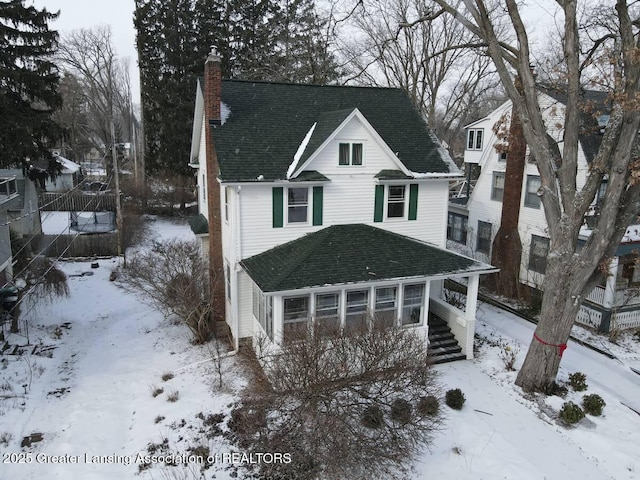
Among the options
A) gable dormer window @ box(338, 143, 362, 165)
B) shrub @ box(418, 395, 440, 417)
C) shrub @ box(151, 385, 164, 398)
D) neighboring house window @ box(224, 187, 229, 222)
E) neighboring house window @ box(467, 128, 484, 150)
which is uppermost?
neighboring house window @ box(467, 128, 484, 150)

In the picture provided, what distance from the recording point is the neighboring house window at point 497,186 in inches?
920

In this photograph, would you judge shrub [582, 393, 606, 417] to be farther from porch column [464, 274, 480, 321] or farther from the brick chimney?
the brick chimney

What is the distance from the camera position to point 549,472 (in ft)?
32.3

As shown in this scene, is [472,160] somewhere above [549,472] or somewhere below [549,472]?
above

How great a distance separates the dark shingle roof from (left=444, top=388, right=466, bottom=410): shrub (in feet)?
24.3

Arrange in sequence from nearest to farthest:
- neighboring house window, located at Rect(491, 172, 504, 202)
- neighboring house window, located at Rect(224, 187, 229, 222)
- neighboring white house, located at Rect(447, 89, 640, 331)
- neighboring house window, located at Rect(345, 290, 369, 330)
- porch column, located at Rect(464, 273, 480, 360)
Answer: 1. neighboring house window, located at Rect(345, 290, 369, 330)
2. porch column, located at Rect(464, 273, 480, 360)
3. neighboring house window, located at Rect(224, 187, 229, 222)
4. neighboring white house, located at Rect(447, 89, 640, 331)
5. neighboring house window, located at Rect(491, 172, 504, 202)

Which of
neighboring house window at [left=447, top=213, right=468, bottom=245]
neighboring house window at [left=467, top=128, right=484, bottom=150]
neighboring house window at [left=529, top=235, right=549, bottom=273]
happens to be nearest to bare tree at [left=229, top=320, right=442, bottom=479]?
neighboring house window at [left=529, top=235, right=549, bottom=273]

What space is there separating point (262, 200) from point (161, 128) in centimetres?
2605

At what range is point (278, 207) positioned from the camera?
14617 millimetres

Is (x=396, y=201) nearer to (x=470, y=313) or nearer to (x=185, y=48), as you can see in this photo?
(x=470, y=313)

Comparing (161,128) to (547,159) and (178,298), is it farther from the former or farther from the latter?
(547,159)

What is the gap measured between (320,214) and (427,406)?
7309mm

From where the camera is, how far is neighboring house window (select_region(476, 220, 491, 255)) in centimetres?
2411

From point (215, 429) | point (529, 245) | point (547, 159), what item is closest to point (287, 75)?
point (529, 245)
